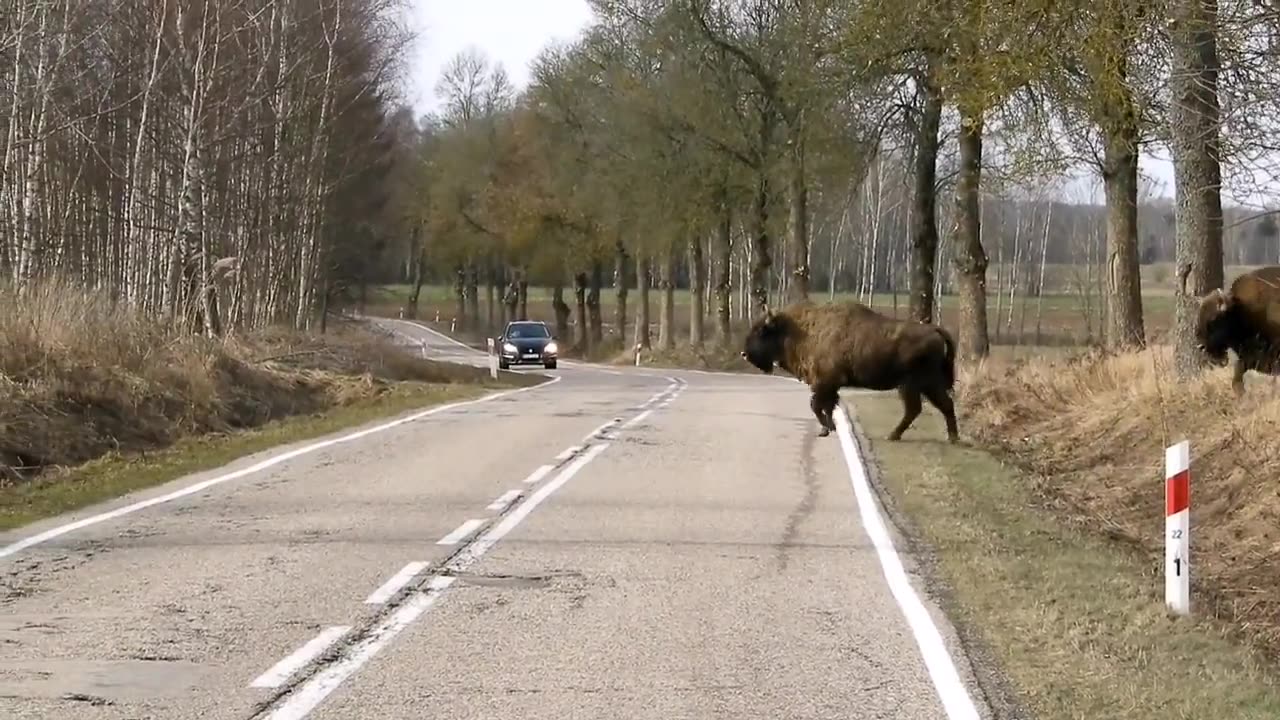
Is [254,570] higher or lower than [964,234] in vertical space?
lower

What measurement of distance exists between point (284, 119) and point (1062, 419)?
20.7m

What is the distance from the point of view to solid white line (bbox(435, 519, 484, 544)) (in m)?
10.1

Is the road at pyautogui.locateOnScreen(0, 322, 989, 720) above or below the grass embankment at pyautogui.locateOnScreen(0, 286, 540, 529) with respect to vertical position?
below

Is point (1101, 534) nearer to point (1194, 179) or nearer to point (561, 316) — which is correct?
point (1194, 179)

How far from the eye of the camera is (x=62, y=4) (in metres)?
23.1

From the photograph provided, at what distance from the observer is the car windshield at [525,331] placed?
155ft

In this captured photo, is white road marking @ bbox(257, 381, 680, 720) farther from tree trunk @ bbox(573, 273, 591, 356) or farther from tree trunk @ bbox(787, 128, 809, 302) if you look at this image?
tree trunk @ bbox(573, 273, 591, 356)

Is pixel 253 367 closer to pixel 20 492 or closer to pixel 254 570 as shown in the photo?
pixel 20 492

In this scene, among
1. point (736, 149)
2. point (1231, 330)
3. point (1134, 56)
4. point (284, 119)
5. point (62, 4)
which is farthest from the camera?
point (736, 149)

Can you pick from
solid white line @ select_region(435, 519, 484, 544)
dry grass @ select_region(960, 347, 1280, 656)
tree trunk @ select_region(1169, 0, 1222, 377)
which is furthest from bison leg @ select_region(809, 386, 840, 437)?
solid white line @ select_region(435, 519, 484, 544)

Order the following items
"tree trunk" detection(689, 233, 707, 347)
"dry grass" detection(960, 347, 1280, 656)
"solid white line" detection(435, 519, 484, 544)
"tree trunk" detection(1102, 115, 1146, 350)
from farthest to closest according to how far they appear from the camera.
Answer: "tree trunk" detection(689, 233, 707, 347) → "tree trunk" detection(1102, 115, 1146, 350) → "dry grass" detection(960, 347, 1280, 656) → "solid white line" detection(435, 519, 484, 544)

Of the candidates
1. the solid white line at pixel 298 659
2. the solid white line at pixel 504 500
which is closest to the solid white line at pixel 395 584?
the solid white line at pixel 298 659

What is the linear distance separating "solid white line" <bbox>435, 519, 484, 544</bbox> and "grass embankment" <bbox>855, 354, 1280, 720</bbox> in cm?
321

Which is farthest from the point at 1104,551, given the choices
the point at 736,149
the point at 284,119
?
the point at 736,149
